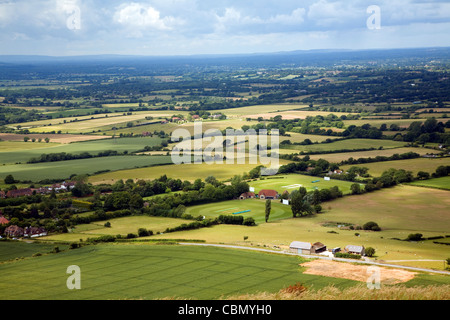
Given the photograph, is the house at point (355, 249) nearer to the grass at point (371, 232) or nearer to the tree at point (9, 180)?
the grass at point (371, 232)

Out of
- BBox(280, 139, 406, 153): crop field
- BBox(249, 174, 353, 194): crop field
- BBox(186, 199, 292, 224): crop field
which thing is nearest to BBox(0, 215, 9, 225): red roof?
BBox(186, 199, 292, 224): crop field

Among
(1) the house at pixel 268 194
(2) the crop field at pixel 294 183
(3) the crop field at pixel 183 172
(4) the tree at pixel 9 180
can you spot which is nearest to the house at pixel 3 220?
(3) the crop field at pixel 183 172

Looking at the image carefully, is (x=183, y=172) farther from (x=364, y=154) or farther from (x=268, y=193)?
(x=364, y=154)

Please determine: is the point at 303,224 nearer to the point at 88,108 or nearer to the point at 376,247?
the point at 376,247

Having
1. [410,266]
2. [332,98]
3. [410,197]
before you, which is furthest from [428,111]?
[410,266]

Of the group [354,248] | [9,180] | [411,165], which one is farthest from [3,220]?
[411,165]

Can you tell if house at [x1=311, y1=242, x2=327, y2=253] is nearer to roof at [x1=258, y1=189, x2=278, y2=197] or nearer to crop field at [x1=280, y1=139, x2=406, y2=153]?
roof at [x1=258, y1=189, x2=278, y2=197]
